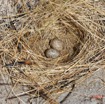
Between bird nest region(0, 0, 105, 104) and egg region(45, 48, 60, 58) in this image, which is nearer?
bird nest region(0, 0, 105, 104)

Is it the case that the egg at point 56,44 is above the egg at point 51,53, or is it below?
above

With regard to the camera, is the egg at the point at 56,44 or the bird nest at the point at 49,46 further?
the egg at the point at 56,44

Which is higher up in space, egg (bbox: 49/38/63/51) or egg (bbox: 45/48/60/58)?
egg (bbox: 49/38/63/51)

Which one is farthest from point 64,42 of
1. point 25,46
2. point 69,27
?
point 25,46

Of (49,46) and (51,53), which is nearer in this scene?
(51,53)
